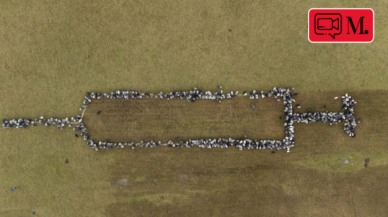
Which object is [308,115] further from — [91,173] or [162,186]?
[91,173]

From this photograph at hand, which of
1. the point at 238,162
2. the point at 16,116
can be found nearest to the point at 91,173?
the point at 16,116

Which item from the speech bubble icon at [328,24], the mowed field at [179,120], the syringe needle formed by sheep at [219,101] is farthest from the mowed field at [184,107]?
the speech bubble icon at [328,24]

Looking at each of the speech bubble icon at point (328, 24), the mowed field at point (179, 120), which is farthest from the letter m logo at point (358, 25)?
the mowed field at point (179, 120)

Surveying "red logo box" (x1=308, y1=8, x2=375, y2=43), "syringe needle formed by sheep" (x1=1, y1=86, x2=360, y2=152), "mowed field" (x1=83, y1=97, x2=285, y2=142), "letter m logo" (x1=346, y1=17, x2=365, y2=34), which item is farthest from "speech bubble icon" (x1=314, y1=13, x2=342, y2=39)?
"mowed field" (x1=83, y1=97, x2=285, y2=142)

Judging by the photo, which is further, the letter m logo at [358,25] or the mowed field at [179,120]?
the mowed field at [179,120]

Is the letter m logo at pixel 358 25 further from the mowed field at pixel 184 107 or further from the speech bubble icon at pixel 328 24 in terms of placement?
the mowed field at pixel 184 107

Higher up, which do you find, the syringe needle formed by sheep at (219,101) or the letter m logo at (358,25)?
the letter m logo at (358,25)

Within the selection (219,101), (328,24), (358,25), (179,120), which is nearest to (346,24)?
(358,25)
